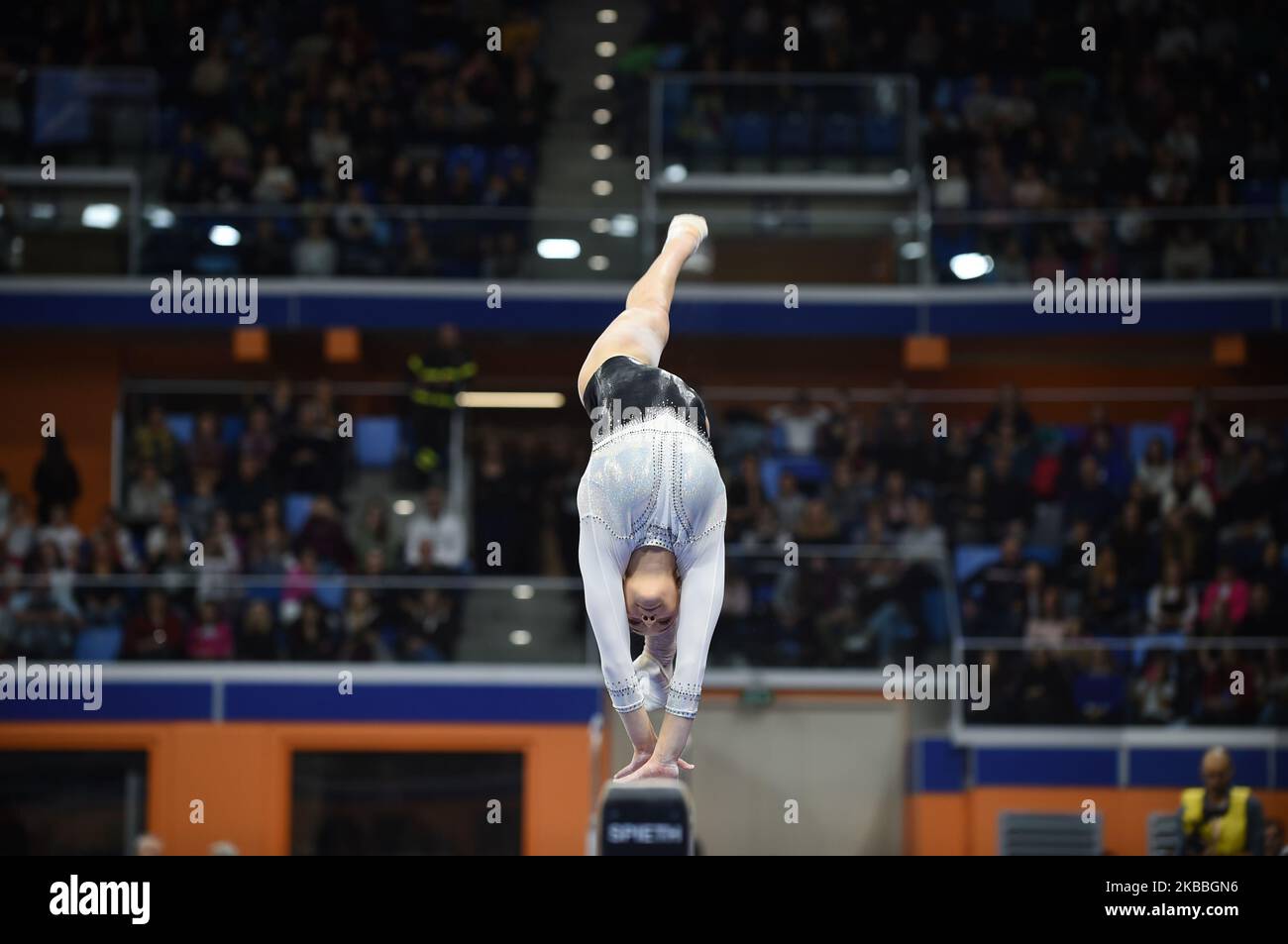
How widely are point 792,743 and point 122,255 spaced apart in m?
7.55

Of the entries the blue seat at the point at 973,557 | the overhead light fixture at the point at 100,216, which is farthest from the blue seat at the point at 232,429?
the blue seat at the point at 973,557

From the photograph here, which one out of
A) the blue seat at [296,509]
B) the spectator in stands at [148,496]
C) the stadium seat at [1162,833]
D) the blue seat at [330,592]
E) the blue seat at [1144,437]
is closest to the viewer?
the stadium seat at [1162,833]

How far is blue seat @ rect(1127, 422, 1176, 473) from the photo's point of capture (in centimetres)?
1625

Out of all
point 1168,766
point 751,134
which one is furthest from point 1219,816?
point 751,134

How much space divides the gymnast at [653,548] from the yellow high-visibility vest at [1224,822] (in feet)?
15.3

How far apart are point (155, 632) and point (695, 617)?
31.7 ft

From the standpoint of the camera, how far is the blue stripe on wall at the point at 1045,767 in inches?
567

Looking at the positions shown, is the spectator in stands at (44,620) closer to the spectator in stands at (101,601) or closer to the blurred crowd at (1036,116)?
the spectator in stands at (101,601)

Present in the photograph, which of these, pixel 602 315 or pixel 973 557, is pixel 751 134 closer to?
pixel 602 315

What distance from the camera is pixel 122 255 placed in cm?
1694

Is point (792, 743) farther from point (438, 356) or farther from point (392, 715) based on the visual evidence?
point (438, 356)

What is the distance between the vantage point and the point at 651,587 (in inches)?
239

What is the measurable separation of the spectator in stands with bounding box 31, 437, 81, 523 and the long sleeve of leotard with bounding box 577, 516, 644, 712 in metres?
11.2
